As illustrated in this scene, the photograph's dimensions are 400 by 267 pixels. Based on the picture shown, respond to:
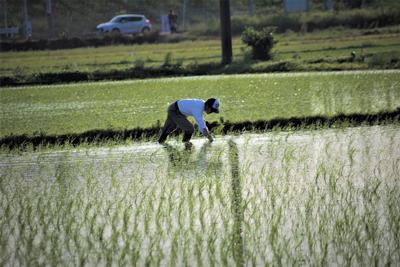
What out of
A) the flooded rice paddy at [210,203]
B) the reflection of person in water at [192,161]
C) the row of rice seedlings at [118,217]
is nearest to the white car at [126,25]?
the flooded rice paddy at [210,203]

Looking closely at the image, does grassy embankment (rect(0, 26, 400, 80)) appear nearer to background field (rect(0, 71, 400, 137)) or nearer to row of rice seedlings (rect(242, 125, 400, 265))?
background field (rect(0, 71, 400, 137))

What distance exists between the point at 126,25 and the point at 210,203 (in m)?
32.8

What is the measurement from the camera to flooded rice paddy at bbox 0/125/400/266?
724 cm

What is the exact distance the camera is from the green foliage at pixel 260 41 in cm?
2556

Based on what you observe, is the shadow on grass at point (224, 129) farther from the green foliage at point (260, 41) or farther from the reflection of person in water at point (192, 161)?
the green foliage at point (260, 41)

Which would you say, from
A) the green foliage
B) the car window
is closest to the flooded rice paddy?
the green foliage

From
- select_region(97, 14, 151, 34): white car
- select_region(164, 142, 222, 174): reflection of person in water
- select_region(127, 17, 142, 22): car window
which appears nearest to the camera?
select_region(164, 142, 222, 174): reflection of person in water

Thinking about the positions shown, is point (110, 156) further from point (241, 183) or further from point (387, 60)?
point (387, 60)

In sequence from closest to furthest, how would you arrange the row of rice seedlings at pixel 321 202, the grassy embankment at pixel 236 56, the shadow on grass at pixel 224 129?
the row of rice seedlings at pixel 321 202 → the shadow on grass at pixel 224 129 → the grassy embankment at pixel 236 56

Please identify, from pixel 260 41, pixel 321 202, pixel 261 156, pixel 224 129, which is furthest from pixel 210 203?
pixel 260 41

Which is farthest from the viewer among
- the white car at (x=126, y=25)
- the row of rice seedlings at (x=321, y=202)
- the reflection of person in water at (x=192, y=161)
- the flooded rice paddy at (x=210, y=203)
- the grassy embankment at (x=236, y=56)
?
the white car at (x=126, y=25)

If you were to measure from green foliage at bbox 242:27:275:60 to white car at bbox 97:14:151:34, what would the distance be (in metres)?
15.4

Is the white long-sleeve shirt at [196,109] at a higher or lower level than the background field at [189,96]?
higher

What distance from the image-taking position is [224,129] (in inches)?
539
